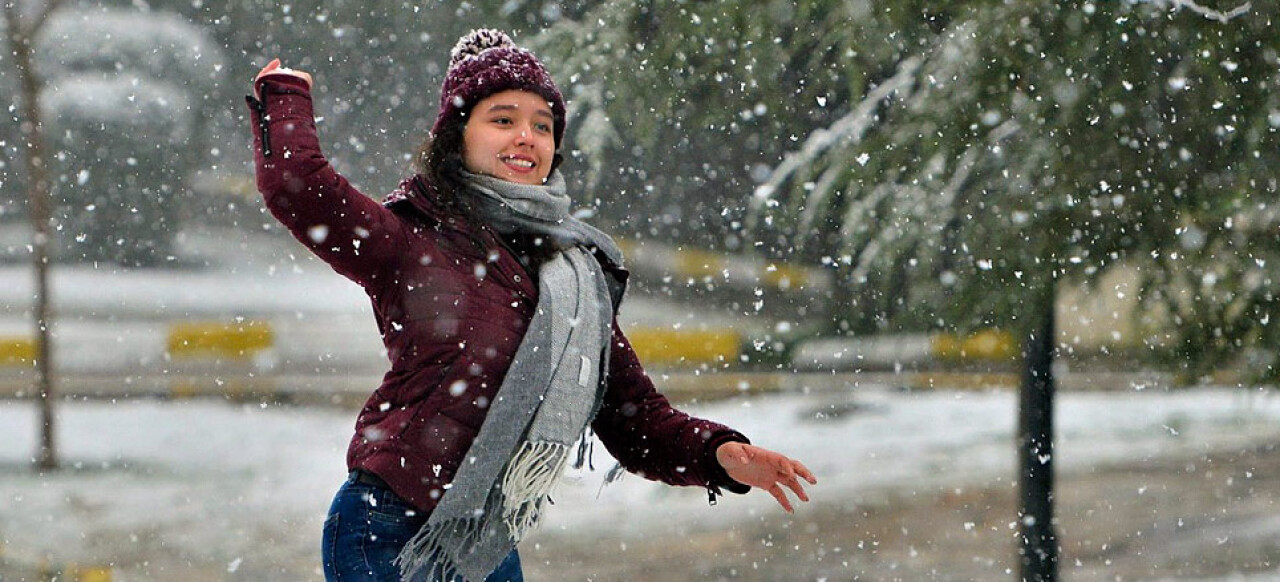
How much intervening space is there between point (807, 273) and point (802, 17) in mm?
9649

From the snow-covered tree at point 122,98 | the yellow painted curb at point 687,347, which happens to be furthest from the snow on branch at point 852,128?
the snow-covered tree at point 122,98

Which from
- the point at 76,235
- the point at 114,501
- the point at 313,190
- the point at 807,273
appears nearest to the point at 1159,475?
the point at 807,273

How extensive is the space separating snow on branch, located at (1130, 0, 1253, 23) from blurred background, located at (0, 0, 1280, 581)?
0.02 metres

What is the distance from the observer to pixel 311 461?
379 inches

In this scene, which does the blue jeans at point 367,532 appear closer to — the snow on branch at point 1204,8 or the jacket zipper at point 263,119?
the jacket zipper at point 263,119

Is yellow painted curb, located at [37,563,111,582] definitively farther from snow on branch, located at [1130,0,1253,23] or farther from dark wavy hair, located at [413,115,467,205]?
snow on branch, located at [1130,0,1253,23]

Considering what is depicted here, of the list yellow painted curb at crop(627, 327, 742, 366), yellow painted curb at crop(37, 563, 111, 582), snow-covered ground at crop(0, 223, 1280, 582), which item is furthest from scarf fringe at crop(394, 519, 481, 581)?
yellow painted curb at crop(627, 327, 742, 366)

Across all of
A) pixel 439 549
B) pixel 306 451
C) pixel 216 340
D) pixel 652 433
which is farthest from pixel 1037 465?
pixel 216 340

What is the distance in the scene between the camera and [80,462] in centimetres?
909

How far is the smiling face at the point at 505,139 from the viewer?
2.14 m

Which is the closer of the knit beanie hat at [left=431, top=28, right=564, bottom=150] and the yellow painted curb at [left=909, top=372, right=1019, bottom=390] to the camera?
the knit beanie hat at [left=431, top=28, right=564, bottom=150]

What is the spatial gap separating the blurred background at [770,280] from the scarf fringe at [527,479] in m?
0.64

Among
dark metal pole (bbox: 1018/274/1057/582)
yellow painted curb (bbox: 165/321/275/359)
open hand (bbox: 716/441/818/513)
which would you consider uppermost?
A: yellow painted curb (bbox: 165/321/275/359)

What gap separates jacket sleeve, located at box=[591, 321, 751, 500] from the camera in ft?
7.02
